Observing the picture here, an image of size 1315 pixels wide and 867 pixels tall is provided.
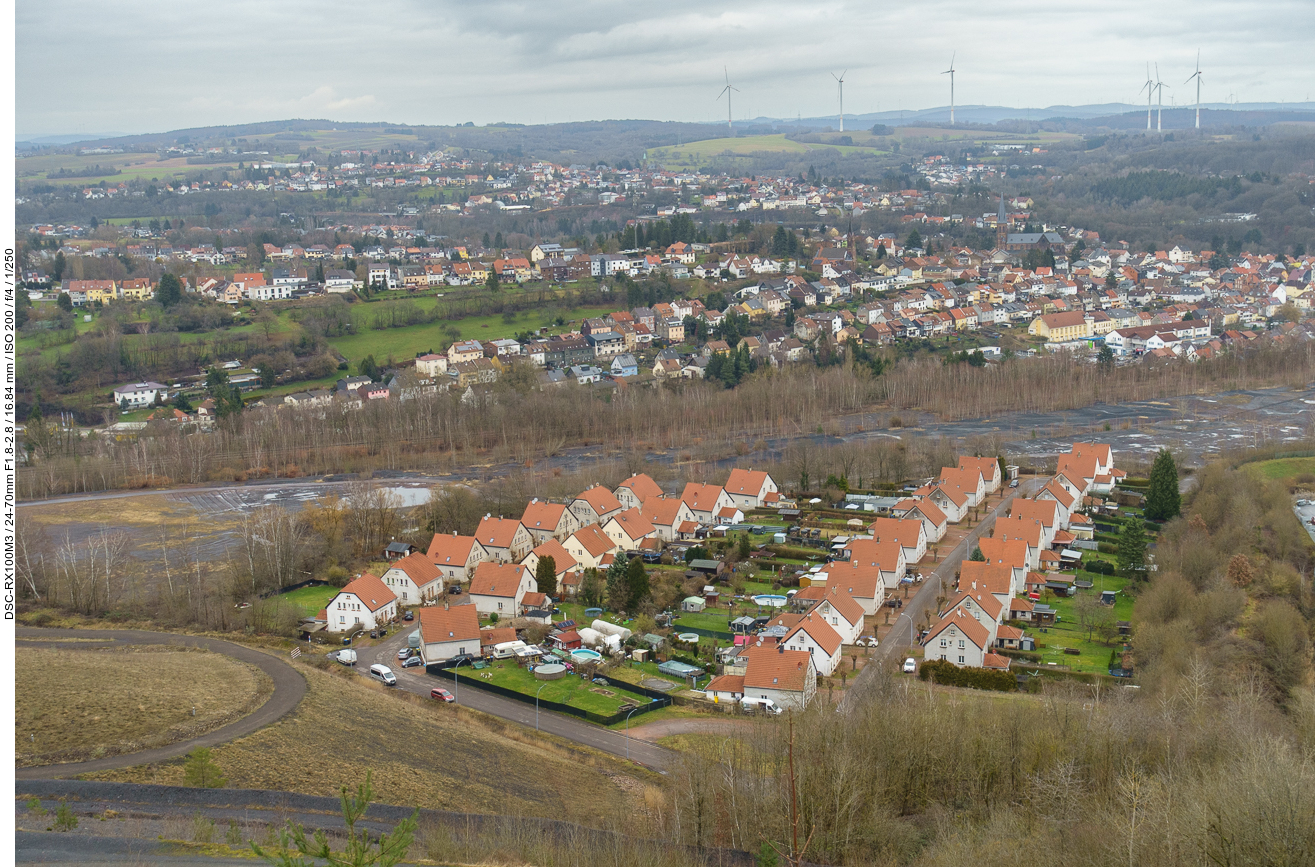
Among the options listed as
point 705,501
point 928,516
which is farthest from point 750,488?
point 928,516

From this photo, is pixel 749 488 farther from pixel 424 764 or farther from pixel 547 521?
pixel 424 764

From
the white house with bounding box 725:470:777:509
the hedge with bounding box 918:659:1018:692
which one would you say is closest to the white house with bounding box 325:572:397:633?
the hedge with bounding box 918:659:1018:692

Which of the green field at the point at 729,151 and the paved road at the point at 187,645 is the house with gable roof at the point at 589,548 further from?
the green field at the point at 729,151

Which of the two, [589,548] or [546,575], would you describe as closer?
[546,575]

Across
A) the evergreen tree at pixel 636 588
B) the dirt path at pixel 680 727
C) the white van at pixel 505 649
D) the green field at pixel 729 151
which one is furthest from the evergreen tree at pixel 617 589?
the green field at pixel 729 151

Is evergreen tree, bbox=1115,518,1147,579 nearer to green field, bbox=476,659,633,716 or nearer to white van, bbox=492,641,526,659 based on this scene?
green field, bbox=476,659,633,716
